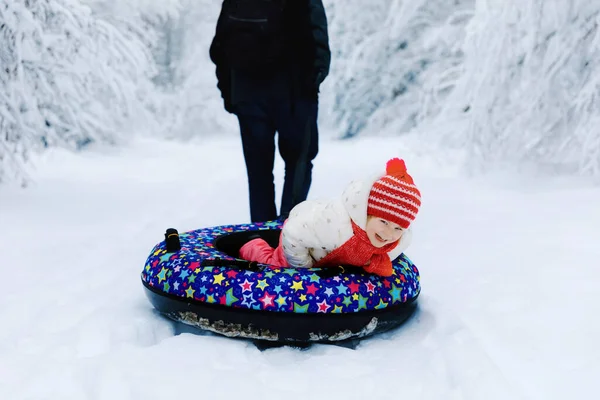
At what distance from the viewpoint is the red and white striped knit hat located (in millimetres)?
2416

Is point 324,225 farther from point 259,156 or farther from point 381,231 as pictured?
point 259,156

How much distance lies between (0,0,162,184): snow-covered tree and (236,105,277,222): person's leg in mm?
2688

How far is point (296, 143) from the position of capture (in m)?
4.08

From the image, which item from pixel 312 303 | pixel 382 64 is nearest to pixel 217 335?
pixel 312 303

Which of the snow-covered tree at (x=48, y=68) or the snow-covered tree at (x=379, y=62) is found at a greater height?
the snow-covered tree at (x=48, y=68)

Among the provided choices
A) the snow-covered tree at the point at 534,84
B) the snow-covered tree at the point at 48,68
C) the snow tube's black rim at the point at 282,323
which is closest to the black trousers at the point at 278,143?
the snow tube's black rim at the point at 282,323

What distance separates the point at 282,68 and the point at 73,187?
4.38m

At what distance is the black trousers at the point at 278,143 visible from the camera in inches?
158

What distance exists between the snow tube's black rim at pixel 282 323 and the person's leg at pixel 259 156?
5.78 ft

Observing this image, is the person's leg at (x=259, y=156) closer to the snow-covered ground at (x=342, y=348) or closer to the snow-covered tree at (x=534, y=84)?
the snow-covered ground at (x=342, y=348)

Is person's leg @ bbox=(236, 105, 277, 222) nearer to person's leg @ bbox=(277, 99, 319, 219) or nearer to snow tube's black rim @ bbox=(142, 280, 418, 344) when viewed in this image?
person's leg @ bbox=(277, 99, 319, 219)

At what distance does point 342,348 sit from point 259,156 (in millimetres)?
2031

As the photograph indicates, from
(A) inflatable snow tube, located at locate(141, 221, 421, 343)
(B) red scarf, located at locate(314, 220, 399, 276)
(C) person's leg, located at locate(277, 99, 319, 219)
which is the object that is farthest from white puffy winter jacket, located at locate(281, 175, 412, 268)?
(C) person's leg, located at locate(277, 99, 319, 219)

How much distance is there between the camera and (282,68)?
12.8ft
